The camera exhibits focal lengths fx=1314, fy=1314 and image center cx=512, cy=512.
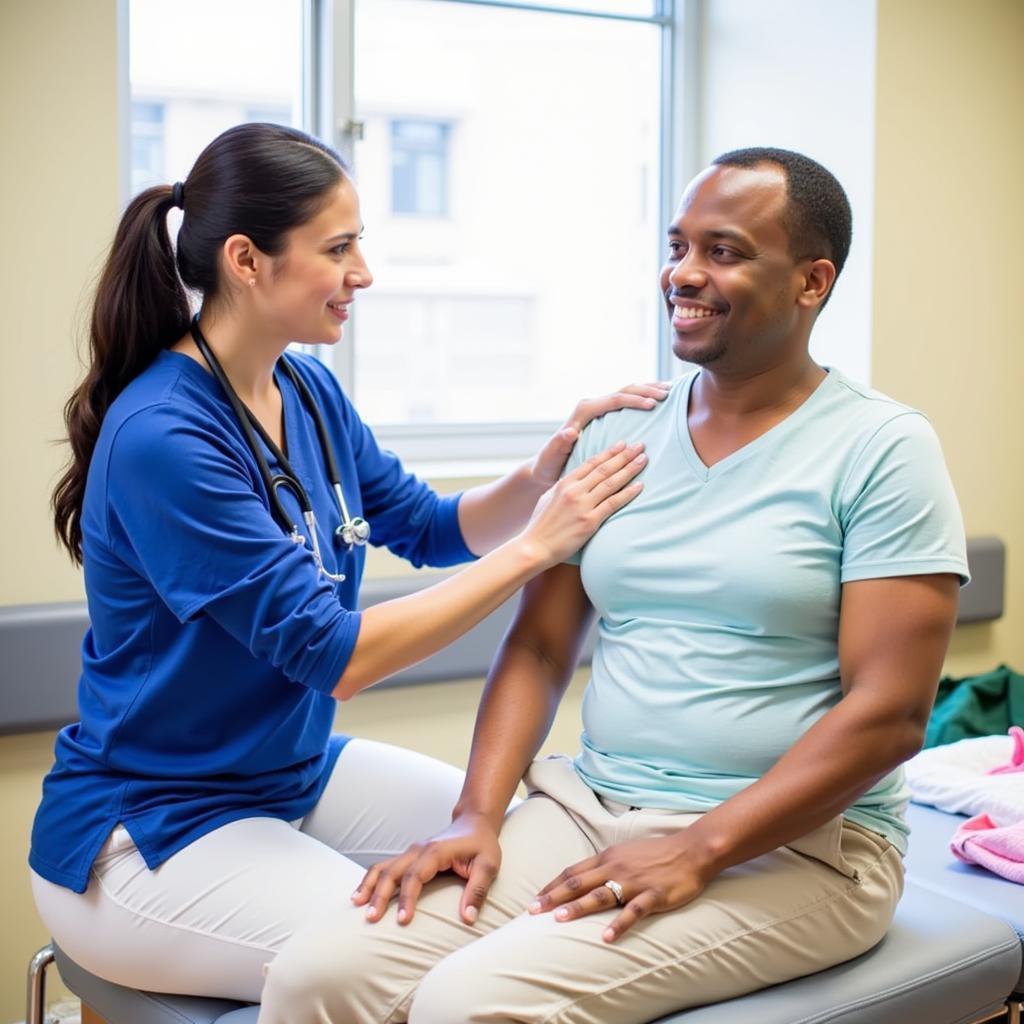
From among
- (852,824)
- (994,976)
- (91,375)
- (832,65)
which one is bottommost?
(994,976)

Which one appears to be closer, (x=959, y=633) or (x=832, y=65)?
(x=832, y=65)

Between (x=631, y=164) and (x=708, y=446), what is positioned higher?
(x=631, y=164)

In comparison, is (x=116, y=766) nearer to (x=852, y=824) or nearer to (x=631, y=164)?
(x=852, y=824)

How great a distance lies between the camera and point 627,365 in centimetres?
327

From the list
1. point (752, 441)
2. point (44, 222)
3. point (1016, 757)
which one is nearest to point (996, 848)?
point (1016, 757)

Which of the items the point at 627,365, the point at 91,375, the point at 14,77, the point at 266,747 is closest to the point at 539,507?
the point at 266,747

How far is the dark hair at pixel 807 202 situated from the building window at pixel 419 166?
1.38 m

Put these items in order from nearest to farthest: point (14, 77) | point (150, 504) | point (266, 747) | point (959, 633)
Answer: point (150, 504) < point (266, 747) < point (14, 77) < point (959, 633)

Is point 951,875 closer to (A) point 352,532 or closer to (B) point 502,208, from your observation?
(A) point 352,532

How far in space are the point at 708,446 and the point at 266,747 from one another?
651mm

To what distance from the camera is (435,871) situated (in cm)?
143

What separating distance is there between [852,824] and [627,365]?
191 centimetres

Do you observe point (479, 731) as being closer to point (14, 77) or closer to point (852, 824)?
point (852, 824)

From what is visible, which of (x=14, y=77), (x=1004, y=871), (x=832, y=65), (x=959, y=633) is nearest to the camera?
(x=1004, y=871)
